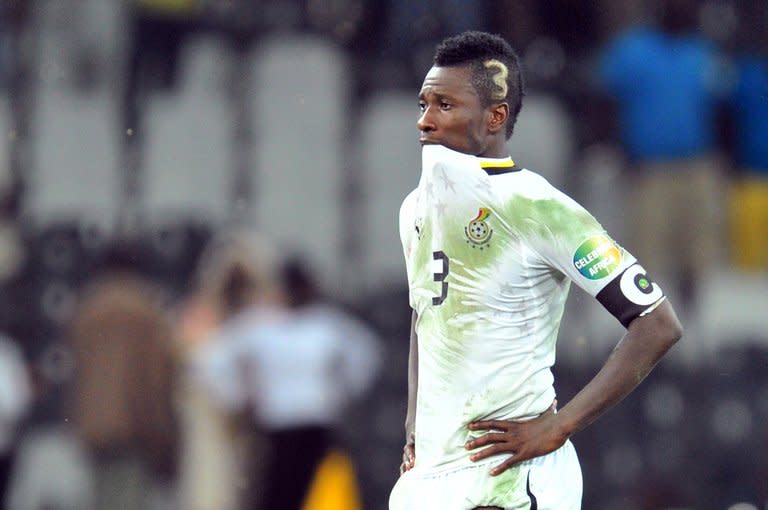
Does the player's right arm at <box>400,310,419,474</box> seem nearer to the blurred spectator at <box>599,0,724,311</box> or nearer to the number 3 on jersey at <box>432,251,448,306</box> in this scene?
the number 3 on jersey at <box>432,251,448,306</box>

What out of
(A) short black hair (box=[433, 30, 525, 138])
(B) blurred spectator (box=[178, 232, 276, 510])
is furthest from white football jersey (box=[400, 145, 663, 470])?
(B) blurred spectator (box=[178, 232, 276, 510])

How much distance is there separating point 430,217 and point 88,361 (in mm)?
6229

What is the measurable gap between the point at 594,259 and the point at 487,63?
1.79 ft

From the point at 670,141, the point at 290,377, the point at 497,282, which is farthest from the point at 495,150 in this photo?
the point at 670,141

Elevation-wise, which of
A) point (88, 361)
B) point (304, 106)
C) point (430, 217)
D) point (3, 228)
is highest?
point (430, 217)

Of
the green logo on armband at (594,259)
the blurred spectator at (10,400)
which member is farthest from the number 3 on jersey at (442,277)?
the blurred spectator at (10,400)

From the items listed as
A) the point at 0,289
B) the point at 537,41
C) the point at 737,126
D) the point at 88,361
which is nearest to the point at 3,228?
the point at 0,289

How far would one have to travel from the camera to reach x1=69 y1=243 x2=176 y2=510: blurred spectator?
31.9 ft

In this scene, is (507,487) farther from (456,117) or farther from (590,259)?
(456,117)

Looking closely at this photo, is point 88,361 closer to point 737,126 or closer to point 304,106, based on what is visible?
point 304,106

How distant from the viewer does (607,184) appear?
10.3m

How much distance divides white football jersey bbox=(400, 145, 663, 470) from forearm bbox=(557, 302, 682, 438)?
42 mm

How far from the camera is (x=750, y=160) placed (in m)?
10.6

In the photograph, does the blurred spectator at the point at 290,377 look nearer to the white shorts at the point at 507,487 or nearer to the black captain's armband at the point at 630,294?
the white shorts at the point at 507,487
